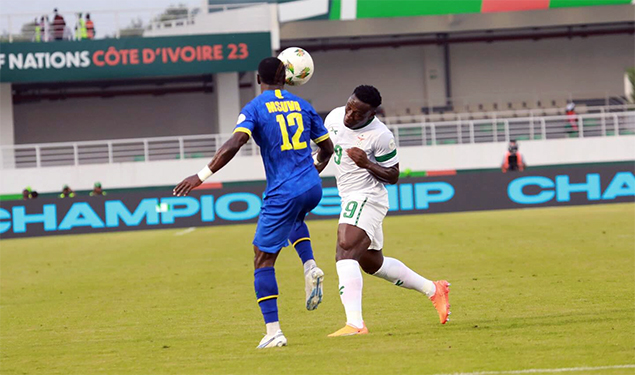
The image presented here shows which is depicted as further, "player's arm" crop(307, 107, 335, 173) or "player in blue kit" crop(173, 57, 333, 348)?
"player's arm" crop(307, 107, 335, 173)

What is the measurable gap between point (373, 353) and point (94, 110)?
4108 cm

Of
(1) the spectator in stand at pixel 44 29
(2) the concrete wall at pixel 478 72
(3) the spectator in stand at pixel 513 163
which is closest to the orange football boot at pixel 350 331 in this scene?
(3) the spectator in stand at pixel 513 163

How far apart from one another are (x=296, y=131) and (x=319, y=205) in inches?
800

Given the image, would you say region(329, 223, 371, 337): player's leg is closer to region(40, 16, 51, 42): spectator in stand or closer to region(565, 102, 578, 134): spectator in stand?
region(565, 102, 578, 134): spectator in stand

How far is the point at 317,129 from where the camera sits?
7746 mm

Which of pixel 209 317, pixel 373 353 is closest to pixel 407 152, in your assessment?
pixel 209 317

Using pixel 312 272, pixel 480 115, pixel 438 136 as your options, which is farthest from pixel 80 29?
pixel 312 272

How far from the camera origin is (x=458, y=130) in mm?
39125

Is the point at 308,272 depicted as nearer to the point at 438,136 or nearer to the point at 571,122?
the point at 438,136

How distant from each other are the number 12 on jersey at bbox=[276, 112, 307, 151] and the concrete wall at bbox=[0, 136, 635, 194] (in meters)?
30.1

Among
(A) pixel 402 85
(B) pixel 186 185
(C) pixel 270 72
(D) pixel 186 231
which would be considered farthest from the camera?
(A) pixel 402 85

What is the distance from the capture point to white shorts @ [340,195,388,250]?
26.3 ft

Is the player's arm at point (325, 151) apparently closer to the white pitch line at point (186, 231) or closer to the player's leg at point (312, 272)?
the player's leg at point (312, 272)

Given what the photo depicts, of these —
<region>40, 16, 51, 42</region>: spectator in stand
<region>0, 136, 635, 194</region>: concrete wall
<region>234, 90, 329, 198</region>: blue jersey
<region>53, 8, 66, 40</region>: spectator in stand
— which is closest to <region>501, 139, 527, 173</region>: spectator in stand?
<region>0, 136, 635, 194</region>: concrete wall
